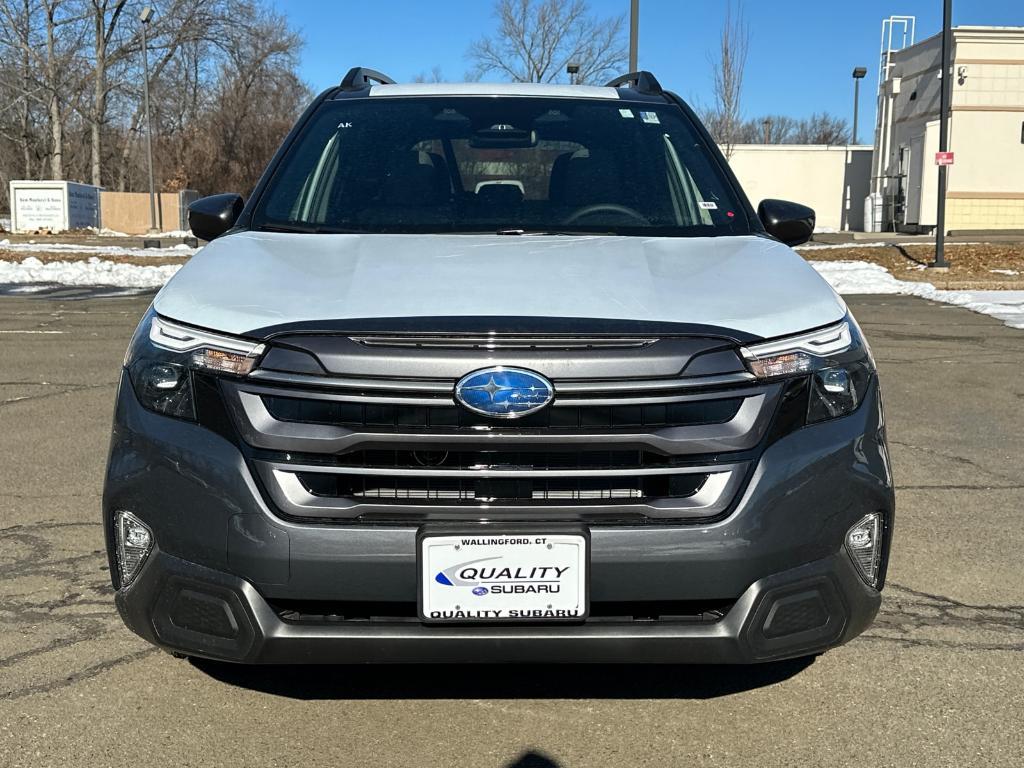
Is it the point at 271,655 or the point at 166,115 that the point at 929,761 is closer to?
the point at 271,655

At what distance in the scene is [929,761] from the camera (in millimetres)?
2891

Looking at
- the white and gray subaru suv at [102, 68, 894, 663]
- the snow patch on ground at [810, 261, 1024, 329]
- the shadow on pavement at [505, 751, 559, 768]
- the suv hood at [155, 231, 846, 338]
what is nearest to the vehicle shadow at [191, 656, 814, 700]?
the shadow on pavement at [505, 751, 559, 768]

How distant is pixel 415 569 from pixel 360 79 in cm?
299

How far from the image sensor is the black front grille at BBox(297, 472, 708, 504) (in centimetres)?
267

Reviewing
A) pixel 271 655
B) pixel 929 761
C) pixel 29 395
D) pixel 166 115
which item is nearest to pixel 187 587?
pixel 271 655

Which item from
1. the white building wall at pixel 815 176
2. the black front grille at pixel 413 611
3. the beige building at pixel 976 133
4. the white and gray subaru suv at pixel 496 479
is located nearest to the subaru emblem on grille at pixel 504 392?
the white and gray subaru suv at pixel 496 479

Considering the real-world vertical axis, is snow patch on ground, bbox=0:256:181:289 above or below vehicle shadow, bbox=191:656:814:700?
above

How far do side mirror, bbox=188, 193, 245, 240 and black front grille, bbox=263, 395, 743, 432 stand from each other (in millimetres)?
1611

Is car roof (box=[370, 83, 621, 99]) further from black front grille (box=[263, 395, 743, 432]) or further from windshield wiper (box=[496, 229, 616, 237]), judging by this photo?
black front grille (box=[263, 395, 743, 432])

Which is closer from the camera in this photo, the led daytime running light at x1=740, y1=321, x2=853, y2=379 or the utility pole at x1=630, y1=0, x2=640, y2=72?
the led daytime running light at x1=740, y1=321, x2=853, y2=379

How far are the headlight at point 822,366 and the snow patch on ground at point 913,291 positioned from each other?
11.2 metres

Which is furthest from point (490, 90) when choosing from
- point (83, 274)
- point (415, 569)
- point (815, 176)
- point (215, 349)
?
point (815, 176)

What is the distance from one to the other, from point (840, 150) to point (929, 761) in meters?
45.9

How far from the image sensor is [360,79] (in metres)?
5.01
